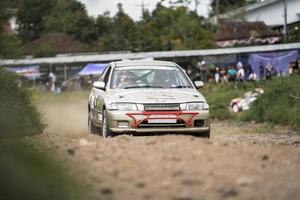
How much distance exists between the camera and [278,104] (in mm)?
19203

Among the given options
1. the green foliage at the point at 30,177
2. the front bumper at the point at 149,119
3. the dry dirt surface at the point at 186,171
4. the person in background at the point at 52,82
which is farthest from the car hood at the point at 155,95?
the person in background at the point at 52,82

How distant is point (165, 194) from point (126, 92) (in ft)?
23.1

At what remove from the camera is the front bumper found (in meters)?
11.0

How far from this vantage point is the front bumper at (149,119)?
11000 millimetres

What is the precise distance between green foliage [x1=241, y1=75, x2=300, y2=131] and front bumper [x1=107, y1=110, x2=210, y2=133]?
677 cm

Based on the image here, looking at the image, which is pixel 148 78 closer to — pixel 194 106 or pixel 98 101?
pixel 98 101

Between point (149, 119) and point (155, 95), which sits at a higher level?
point (155, 95)

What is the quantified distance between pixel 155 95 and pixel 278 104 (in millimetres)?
8737

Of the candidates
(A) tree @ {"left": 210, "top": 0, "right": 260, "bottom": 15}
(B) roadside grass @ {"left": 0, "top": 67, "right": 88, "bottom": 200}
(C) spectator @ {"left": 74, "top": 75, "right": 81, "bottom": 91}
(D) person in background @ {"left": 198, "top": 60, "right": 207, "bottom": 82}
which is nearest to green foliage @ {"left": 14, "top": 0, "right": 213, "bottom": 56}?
(A) tree @ {"left": 210, "top": 0, "right": 260, "bottom": 15}

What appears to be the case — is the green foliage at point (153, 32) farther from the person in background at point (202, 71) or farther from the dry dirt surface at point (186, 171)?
the dry dirt surface at point (186, 171)

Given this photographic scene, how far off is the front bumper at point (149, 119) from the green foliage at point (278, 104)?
6.77 metres

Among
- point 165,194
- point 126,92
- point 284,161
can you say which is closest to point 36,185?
point 165,194

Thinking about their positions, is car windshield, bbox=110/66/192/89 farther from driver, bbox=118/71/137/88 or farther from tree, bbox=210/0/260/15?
tree, bbox=210/0/260/15

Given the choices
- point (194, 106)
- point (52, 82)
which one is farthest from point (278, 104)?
point (52, 82)
